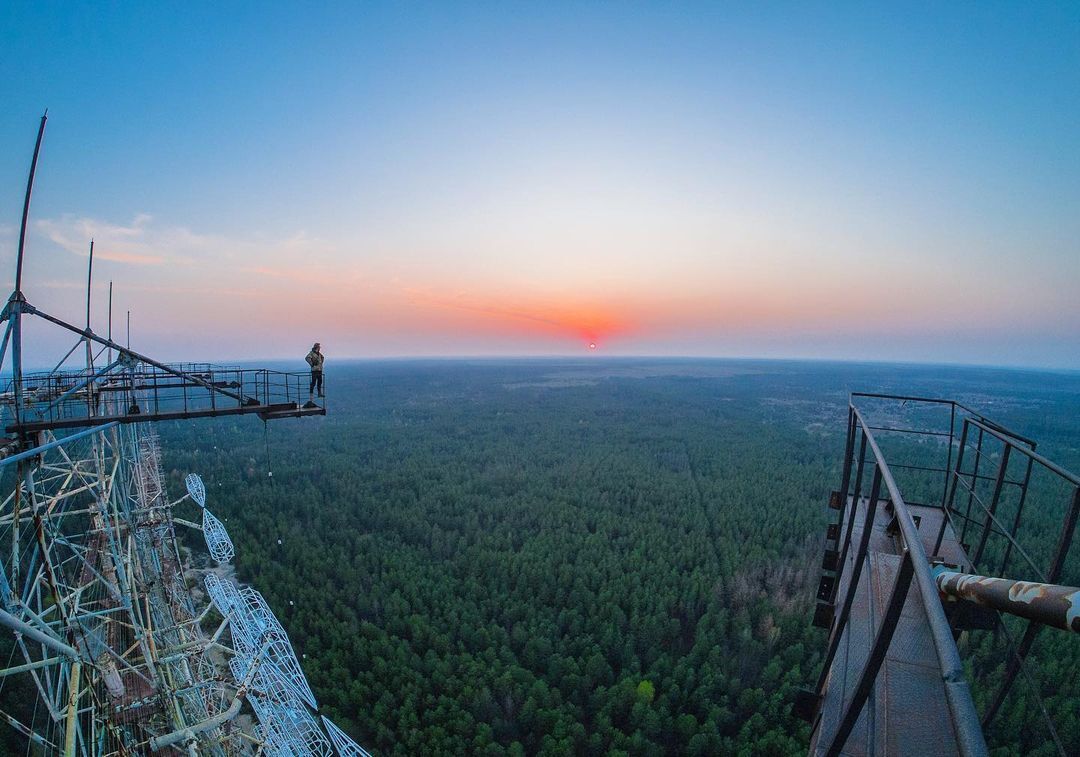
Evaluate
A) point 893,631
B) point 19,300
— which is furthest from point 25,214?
point 893,631

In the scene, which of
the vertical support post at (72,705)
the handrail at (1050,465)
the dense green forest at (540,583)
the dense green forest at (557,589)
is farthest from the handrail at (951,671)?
the dense green forest at (540,583)

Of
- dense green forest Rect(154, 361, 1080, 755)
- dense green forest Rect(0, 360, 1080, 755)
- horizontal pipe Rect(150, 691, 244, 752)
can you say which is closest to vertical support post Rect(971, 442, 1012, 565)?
horizontal pipe Rect(150, 691, 244, 752)

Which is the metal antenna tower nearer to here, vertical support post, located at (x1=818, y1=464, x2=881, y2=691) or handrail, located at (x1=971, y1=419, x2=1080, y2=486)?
vertical support post, located at (x1=818, y1=464, x2=881, y2=691)

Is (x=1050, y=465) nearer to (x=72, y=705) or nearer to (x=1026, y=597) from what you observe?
(x=1026, y=597)

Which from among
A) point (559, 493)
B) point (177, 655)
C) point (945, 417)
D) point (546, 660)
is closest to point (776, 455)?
point (559, 493)

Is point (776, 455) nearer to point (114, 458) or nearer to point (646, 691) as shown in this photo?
point (646, 691)

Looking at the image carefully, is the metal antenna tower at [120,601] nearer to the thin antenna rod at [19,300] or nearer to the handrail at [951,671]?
the thin antenna rod at [19,300]

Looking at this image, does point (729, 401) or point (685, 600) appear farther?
point (729, 401)
